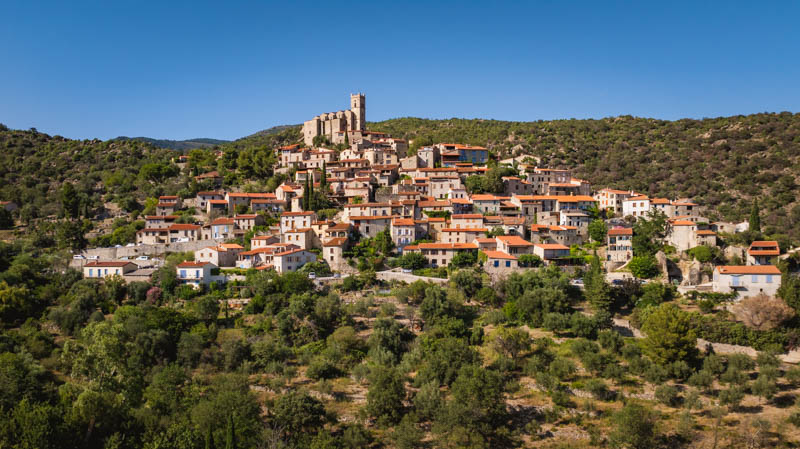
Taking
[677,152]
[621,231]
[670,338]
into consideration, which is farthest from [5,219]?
[677,152]

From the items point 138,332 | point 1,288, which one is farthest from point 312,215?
point 1,288

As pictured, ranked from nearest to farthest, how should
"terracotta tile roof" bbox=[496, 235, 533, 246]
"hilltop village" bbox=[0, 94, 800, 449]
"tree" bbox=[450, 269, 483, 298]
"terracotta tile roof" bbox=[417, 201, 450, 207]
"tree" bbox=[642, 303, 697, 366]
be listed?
"hilltop village" bbox=[0, 94, 800, 449] → "tree" bbox=[642, 303, 697, 366] → "tree" bbox=[450, 269, 483, 298] → "terracotta tile roof" bbox=[496, 235, 533, 246] → "terracotta tile roof" bbox=[417, 201, 450, 207]

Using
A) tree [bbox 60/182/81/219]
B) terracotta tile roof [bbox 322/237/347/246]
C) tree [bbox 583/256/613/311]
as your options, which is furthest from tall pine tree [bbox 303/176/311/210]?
tree [bbox 583/256/613/311]

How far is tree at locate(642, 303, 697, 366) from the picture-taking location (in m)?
29.7

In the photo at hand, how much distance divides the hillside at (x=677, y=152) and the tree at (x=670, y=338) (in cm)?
3032

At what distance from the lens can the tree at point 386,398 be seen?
85.3 ft

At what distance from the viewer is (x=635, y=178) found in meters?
73.1

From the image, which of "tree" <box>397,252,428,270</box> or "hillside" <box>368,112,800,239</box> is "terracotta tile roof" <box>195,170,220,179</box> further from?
"tree" <box>397,252,428,270</box>

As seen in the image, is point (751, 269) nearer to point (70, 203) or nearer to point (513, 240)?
point (513, 240)

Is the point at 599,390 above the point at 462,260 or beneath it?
beneath

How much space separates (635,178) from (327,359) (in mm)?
56606

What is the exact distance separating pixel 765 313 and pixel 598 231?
48.6 ft

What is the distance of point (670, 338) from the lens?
29.8 metres

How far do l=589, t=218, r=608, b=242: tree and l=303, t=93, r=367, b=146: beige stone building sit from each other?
42379 millimetres
